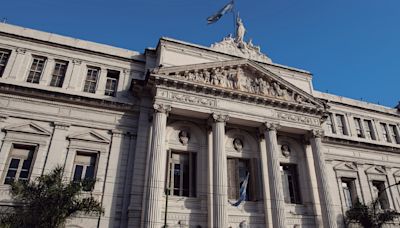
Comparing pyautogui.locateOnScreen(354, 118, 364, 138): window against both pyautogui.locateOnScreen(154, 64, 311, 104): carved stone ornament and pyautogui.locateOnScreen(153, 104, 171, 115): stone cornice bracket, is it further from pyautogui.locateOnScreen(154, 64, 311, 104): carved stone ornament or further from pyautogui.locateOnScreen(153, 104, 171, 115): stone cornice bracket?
pyautogui.locateOnScreen(153, 104, 171, 115): stone cornice bracket

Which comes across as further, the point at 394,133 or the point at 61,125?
the point at 394,133

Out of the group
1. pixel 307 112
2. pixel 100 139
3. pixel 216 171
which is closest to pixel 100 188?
pixel 100 139

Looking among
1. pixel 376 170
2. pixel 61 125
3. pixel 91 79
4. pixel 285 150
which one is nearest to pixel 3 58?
pixel 91 79

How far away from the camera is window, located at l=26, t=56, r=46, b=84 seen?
65.9 ft

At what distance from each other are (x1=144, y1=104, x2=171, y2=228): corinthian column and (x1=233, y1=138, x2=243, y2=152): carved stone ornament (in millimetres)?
5387

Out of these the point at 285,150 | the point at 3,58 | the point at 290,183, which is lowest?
the point at 290,183

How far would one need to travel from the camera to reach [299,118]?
22.8m

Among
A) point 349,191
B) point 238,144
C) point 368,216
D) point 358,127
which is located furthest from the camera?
point 358,127

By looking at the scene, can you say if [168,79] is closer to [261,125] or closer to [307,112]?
[261,125]

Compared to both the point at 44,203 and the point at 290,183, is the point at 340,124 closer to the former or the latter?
the point at 290,183

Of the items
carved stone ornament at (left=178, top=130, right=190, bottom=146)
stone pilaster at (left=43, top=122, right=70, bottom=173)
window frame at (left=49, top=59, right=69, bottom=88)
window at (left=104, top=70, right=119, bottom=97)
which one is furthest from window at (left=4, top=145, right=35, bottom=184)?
carved stone ornament at (left=178, top=130, right=190, bottom=146)

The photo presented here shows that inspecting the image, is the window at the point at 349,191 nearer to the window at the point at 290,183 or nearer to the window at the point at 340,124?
the window at the point at 340,124

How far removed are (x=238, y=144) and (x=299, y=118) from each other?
5.10 meters

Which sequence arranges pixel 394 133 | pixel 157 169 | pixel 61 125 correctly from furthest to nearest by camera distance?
1. pixel 394 133
2. pixel 61 125
3. pixel 157 169
